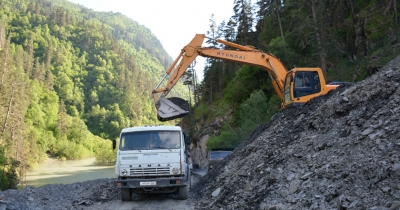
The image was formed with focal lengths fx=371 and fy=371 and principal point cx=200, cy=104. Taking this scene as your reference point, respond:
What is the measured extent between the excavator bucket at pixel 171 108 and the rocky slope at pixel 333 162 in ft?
11.7

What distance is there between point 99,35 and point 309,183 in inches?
7894

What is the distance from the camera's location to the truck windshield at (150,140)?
41.4 feet

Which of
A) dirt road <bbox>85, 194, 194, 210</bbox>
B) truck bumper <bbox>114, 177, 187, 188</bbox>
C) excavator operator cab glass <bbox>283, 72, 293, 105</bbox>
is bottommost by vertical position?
dirt road <bbox>85, 194, 194, 210</bbox>

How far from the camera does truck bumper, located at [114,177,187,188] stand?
11883 millimetres

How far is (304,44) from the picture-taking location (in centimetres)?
3541

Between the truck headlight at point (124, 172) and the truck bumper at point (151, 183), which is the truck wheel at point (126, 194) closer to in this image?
the truck bumper at point (151, 183)

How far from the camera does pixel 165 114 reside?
14906 mm

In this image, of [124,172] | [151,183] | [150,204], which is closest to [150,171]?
[151,183]

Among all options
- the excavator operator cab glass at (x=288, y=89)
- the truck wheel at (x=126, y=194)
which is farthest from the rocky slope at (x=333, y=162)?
the excavator operator cab glass at (x=288, y=89)

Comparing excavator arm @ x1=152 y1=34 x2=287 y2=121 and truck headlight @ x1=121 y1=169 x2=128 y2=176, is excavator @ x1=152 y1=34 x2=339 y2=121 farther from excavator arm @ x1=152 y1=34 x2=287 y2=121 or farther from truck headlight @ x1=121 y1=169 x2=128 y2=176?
truck headlight @ x1=121 y1=169 x2=128 y2=176

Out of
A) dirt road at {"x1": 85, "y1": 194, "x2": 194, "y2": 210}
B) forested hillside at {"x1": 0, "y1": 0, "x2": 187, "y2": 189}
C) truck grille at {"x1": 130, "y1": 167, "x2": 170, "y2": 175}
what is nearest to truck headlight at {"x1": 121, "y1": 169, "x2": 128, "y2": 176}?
truck grille at {"x1": 130, "y1": 167, "x2": 170, "y2": 175}

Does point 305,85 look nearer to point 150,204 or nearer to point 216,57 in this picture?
point 216,57

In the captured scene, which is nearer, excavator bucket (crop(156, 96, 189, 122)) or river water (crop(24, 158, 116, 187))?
excavator bucket (crop(156, 96, 189, 122))

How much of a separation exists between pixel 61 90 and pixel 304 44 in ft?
397
